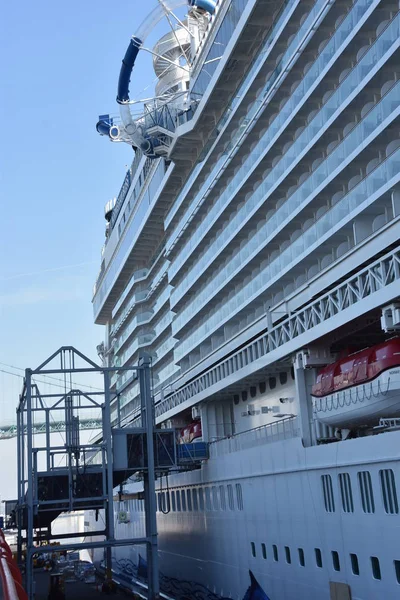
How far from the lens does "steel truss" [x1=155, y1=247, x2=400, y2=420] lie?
14.2 m

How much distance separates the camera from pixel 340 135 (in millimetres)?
17688

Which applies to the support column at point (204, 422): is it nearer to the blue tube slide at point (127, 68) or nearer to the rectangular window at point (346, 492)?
the rectangular window at point (346, 492)

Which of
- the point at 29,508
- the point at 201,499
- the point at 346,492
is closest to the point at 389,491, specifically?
the point at 346,492

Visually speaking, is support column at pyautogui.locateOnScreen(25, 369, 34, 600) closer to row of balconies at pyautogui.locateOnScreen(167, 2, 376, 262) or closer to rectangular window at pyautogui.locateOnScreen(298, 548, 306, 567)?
rectangular window at pyautogui.locateOnScreen(298, 548, 306, 567)

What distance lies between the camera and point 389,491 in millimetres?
13695

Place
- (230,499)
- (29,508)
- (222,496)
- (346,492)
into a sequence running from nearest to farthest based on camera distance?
(346,492)
(230,499)
(29,508)
(222,496)

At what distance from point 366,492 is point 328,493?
1.70 m

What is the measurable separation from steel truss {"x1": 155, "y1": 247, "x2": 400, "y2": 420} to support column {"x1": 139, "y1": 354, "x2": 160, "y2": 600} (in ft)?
6.88

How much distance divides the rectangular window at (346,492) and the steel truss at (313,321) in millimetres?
2990

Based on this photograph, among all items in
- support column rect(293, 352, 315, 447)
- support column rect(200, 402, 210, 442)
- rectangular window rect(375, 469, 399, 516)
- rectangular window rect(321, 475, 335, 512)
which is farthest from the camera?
support column rect(200, 402, 210, 442)

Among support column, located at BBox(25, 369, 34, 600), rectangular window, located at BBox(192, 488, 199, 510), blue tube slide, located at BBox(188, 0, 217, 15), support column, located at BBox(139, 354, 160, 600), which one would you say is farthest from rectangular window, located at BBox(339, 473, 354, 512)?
blue tube slide, located at BBox(188, 0, 217, 15)

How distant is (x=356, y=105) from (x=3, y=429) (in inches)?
4817

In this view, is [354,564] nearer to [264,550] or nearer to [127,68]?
[264,550]

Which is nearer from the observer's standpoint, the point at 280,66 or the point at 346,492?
the point at 346,492
